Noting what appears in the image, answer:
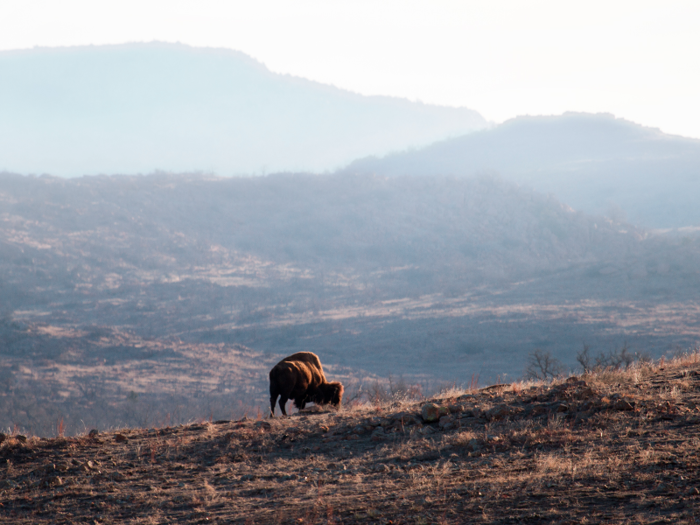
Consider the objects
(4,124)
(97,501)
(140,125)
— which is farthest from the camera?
(140,125)

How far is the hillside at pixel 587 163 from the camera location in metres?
93.3

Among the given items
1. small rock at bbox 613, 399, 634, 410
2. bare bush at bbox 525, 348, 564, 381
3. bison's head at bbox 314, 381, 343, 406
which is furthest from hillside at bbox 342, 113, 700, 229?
small rock at bbox 613, 399, 634, 410

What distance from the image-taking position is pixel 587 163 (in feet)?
382

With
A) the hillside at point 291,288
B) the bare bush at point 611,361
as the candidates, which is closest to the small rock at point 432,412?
the bare bush at point 611,361

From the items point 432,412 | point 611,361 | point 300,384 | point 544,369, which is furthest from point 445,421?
point 611,361

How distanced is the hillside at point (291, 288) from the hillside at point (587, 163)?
1660cm

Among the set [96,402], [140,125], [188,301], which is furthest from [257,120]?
[96,402]

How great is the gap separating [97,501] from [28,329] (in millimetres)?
40919

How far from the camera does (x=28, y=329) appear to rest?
134ft

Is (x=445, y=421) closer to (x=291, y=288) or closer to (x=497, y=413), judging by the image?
(x=497, y=413)

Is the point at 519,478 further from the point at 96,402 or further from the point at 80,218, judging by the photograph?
the point at 80,218

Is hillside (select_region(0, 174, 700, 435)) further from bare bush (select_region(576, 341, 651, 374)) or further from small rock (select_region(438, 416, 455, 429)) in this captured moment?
small rock (select_region(438, 416, 455, 429))

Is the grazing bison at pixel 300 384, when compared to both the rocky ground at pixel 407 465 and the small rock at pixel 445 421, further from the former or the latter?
the small rock at pixel 445 421

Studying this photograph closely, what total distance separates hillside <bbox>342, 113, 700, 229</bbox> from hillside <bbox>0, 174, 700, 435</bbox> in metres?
16.6
